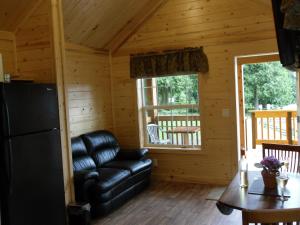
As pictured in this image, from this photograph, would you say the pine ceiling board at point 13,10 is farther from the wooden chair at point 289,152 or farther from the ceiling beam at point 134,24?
the wooden chair at point 289,152

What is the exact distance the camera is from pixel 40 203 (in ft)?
9.96

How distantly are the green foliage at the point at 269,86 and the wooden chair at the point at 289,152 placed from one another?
503 cm

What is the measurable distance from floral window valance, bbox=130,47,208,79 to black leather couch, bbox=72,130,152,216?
123 cm

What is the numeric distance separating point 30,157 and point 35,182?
0.26 meters

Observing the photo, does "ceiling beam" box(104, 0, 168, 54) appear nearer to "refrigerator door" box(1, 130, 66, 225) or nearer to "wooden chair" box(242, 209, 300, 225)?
"refrigerator door" box(1, 130, 66, 225)

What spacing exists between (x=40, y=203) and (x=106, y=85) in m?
2.82

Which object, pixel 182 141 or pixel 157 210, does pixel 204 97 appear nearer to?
pixel 182 141

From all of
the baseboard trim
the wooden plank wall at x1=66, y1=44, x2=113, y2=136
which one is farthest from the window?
the wooden plank wall at x1=66, y1=44, x2=113, y2=136

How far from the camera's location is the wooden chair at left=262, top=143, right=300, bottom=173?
2.94 metres

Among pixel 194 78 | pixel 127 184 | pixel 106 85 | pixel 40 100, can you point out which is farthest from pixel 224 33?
pixel 40 100

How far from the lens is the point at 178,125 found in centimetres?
535

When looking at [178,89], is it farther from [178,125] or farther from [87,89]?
[87,89]

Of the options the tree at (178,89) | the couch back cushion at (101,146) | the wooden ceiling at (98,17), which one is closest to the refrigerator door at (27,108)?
the wooden ceiling at (98,17)

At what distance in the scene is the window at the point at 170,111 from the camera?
17.0ft
